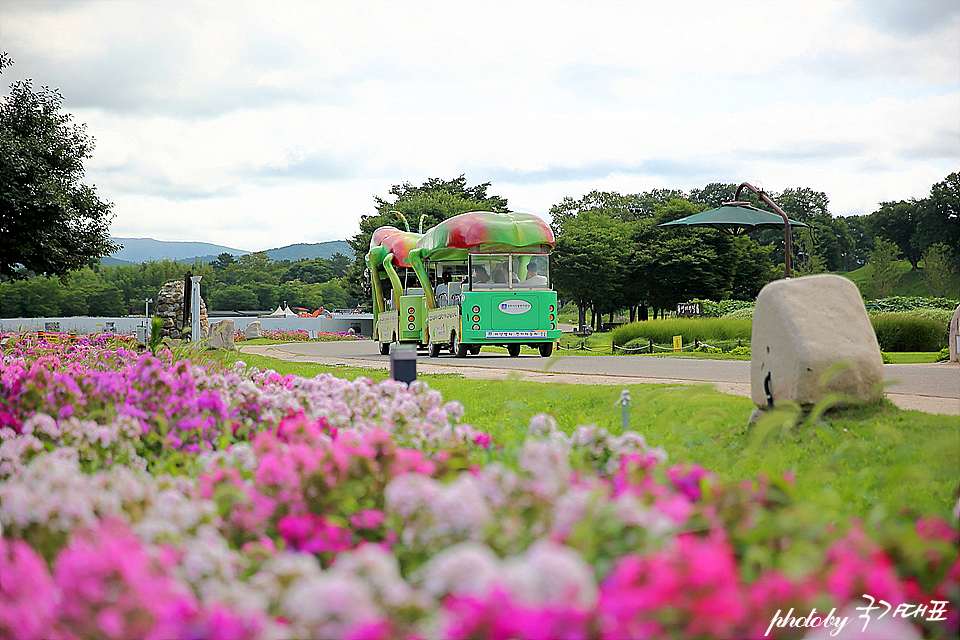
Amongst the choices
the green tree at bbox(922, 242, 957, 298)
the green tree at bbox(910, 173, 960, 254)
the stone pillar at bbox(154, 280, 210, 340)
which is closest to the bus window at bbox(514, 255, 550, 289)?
the stone pillar at bbox(154, 280, 210, 340)

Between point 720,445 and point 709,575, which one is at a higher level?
point 709,575

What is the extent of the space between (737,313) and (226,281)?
11635cm

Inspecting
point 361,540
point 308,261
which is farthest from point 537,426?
point 308,261

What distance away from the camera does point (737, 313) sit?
37719 mm

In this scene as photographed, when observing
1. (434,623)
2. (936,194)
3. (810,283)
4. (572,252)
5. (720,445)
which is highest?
(936,194)

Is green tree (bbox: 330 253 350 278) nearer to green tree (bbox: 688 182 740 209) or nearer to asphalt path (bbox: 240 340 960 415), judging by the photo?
green tree (bbox: 688 182 740 209)

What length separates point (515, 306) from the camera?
827 inches

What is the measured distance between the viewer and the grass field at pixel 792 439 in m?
3.40

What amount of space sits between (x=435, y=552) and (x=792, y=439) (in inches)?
193

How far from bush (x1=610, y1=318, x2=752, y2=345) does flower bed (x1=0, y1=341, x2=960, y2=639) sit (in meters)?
23.6

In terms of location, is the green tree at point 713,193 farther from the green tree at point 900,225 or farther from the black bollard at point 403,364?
the black bollard at point 403,364

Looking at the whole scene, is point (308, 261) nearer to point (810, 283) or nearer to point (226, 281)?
point (226, 281)

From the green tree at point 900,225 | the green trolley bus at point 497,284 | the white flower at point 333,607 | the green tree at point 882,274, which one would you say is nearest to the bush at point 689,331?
the green trolley bus at point 497,284

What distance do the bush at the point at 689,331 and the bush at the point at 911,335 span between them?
390 centimetres
